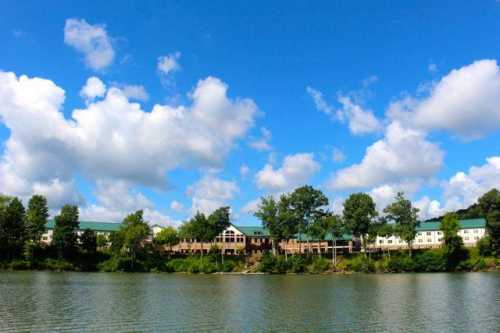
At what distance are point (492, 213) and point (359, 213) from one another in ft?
92.9

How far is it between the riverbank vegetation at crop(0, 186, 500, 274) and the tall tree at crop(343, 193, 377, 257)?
0.14ft

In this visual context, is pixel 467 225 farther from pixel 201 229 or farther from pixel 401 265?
pixel 201 229

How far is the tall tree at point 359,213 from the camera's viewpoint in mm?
108500

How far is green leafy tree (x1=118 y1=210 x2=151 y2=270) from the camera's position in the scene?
11395 cm

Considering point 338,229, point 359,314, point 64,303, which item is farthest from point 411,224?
point 64,303

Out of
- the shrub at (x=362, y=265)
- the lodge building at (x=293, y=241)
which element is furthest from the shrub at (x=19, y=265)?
the shrub at (x=362, y=265)

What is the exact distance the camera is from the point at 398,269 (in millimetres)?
104688

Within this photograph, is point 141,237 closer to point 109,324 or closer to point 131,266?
point 131,266

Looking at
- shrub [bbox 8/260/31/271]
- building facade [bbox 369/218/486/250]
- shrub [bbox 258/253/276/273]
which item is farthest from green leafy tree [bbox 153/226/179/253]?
building facade [bbox 369/218/486/250]

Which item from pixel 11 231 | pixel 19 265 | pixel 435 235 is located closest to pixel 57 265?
pixel 19 265

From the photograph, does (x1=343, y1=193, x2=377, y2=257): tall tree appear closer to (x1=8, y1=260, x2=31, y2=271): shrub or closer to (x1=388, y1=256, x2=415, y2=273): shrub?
(x1=388, y1=256, x2=415, y2=273): shrub

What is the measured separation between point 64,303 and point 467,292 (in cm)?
4056

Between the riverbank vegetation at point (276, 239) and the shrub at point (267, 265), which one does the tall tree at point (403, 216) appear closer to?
the riverbank vegetation at point (276, 239)

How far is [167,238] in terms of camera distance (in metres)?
135
